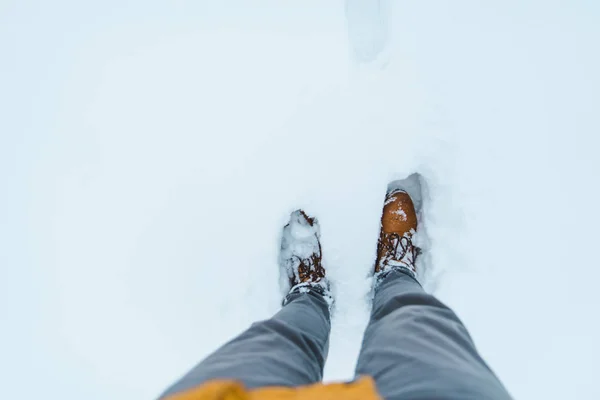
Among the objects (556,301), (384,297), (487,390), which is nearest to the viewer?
(487,390)

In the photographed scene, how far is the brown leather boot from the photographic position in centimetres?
95

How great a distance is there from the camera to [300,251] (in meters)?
1.01

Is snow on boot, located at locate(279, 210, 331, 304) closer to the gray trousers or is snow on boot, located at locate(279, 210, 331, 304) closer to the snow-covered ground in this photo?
the snow-covered ground

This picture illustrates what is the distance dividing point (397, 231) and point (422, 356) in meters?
0.57

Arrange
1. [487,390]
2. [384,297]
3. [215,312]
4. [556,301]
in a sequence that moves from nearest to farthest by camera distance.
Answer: [487,390] → [384,297] → [556,301] → [215,312]

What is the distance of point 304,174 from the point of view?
3.16 feet

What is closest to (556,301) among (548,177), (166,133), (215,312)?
(548,177)

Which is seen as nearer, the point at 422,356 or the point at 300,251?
the point at 422,356

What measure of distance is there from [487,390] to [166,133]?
2.75 feet

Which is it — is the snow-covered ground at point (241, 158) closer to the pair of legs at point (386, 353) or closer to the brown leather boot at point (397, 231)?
the brown leather boot at point (397, 231)

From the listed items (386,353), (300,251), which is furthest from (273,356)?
(300,251)

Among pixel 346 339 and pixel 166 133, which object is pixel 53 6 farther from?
pixel 346 339

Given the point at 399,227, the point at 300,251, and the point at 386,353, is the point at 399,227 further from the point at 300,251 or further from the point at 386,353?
the point at 386,353

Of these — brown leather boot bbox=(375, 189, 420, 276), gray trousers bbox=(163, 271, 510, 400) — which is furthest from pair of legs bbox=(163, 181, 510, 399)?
brown leather boot bbox=(375, 189, 420, 276)
